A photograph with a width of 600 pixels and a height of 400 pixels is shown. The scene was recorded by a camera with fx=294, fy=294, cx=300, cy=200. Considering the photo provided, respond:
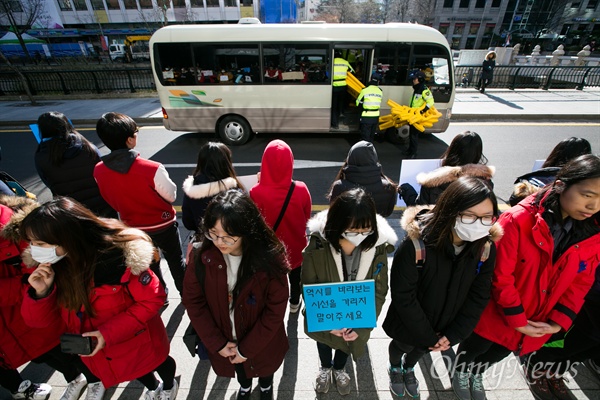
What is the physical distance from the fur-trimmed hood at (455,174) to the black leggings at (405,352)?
136 centimetres

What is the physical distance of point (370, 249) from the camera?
1.88 meters

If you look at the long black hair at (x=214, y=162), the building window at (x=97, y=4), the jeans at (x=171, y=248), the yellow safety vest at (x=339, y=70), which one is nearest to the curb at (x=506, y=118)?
the yellow safety vest at (x=339, y=70)

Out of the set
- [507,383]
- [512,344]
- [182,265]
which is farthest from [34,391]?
[507,383]

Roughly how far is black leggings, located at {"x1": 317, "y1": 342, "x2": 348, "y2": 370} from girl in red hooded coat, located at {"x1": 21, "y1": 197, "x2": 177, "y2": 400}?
1.25 meters

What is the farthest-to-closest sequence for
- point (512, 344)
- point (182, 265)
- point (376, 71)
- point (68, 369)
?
point (376, 71) < point (182, 265) < point (68, 369) < point (512, 344)

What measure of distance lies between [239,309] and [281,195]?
3.15 ft

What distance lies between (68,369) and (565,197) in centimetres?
359

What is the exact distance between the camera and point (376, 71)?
724cm

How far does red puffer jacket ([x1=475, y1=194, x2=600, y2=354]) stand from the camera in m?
1.79

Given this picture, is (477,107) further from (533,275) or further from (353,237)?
(353,237)

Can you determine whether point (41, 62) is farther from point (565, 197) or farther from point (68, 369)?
point (565, 197)

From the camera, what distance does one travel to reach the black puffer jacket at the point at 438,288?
70.6 inches

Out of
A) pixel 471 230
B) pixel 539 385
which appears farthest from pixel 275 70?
pixel 539 385

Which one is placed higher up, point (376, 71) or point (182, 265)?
point (376, 71)
